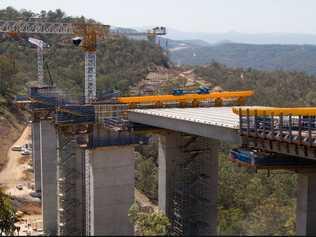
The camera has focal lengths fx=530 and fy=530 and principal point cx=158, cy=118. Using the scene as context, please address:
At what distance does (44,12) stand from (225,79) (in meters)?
53.9

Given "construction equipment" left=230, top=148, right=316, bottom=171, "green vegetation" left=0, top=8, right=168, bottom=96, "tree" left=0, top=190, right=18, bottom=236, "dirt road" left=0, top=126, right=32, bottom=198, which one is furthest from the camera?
"green vegetation" left=0, top=8, right=168, bottom=96

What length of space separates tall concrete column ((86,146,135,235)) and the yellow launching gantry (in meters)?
4.14

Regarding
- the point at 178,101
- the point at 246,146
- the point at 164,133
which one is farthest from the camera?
the point at 178,101

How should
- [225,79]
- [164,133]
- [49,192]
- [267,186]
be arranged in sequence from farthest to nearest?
[225,79], [267,186], [49,192], [164,133]

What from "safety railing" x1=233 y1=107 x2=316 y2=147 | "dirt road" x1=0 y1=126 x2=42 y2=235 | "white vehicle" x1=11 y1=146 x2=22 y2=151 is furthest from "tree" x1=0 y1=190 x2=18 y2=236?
"white vehicle" x1=11 y1=146 x2=22 y2=151

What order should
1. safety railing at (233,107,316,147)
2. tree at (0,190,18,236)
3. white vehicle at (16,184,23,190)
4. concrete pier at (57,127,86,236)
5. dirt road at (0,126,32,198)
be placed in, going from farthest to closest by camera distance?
white vehicle at (16,184,23,190), dirt road at (0,126,32,198), concrete pier at (57,127,86,236), tree at (0,190,18,236), safety railing at (233,107,316,147)

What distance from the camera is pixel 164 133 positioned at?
99.4ft

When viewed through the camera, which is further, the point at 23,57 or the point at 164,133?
the point at 23,57

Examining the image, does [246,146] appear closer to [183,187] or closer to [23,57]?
[183,187]

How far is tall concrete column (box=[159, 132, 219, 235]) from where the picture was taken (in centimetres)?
3034

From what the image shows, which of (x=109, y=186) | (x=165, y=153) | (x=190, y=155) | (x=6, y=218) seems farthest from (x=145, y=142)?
(x=6, y=218)

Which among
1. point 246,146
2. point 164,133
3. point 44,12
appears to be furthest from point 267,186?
point 44,12

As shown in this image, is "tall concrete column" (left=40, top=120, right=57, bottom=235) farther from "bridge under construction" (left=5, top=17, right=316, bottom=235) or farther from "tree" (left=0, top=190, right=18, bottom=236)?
"tree" (left=0, top=190, right=18, bottom=236)

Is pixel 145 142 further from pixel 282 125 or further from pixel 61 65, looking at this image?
pixel 61 65
